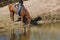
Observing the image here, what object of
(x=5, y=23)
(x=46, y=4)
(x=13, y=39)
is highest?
(x=46, y=4)

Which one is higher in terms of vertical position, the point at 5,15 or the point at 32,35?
the point at 5,15

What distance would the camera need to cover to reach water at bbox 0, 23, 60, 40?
14.6ft

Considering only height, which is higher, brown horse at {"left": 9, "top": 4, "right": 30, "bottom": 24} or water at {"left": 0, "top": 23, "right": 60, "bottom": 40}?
brown horse at {"left": 9, "top": 4, "right": 30, "bottom": 24}

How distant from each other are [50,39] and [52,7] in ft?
1.86

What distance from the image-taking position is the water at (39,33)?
4.46m

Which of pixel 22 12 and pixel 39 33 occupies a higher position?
pixel 22 12

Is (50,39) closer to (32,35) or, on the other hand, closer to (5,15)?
(32,35)

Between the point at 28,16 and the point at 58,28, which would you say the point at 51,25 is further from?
the point at 28,16

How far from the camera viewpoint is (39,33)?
4.50 meters

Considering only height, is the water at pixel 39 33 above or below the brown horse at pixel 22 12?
below

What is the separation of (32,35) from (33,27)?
0.14 metres

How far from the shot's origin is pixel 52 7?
454 cm

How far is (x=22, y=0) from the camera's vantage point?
4.55 meters

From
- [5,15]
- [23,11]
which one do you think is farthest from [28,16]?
[5,15]
